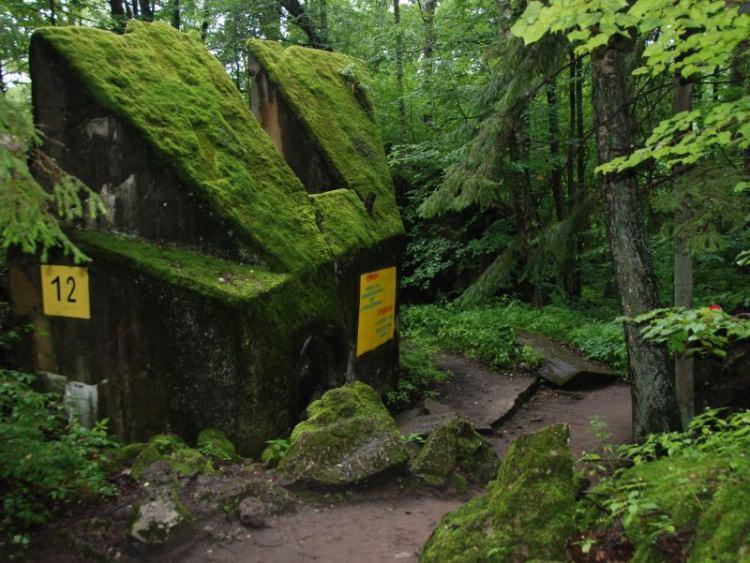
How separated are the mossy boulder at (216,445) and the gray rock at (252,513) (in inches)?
49.7

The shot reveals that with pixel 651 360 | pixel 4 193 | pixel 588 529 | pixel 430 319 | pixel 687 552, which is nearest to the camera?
pixel 687 552

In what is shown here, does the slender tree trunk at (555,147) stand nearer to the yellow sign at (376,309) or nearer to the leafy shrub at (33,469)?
the yellow sign at (376,309)

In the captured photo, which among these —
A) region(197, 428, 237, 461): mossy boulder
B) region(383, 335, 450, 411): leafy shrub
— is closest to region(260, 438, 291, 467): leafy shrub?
region(197, 428, 237, 461): mossy boulder

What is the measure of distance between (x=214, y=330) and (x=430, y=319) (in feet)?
29.8

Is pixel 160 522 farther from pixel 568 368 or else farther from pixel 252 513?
pixel 568 368

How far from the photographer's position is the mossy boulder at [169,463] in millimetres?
4832

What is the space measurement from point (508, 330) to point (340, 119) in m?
6.00

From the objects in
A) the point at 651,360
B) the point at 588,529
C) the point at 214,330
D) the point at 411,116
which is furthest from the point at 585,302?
the point at 588,529

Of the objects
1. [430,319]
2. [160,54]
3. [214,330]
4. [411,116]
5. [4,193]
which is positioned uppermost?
[411,116]

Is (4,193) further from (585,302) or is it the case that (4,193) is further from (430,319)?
(585,302)

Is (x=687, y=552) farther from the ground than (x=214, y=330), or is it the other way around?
(x=214, y=330)

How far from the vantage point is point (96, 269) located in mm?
6180

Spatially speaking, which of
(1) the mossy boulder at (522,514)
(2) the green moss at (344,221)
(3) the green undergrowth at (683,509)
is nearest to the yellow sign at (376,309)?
(2) the green moss at (344,221)

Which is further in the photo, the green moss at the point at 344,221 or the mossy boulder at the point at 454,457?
the green moss at the point at 344,221
